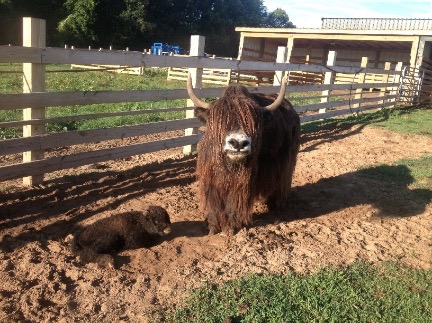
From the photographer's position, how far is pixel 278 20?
80.8 m

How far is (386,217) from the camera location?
5.70 metres

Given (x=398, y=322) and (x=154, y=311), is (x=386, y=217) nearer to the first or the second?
(x=398, y=322)

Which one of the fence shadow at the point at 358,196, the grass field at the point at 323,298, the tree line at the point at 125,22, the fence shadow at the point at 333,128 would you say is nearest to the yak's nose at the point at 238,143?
the grass field at the point at 323,298

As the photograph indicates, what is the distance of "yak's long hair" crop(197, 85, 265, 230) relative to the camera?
4379mm

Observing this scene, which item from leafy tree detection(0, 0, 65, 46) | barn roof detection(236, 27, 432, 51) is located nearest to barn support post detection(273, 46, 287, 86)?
barn roof detection(236, 27, 432, 51)

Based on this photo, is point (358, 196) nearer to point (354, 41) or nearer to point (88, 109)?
point (88, 109)

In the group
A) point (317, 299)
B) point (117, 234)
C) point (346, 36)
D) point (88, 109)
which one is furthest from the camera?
point (346, 36)

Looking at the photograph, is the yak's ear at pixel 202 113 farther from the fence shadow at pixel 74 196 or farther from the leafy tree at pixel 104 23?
the leafy tree at pixel 104 23

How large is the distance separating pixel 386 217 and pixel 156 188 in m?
3.22

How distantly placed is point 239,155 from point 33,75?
2.83 m

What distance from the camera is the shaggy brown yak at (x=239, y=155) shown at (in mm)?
4355

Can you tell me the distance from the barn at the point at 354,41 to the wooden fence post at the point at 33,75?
19.0 meters

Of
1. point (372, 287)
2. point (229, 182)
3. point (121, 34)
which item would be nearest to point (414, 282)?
point (372, 287)

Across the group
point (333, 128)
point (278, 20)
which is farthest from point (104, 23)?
point (278, 20)
